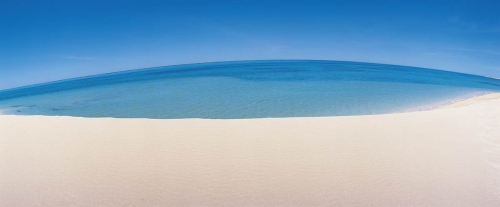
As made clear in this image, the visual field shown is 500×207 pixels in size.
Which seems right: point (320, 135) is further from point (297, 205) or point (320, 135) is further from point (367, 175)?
point (297, 205)

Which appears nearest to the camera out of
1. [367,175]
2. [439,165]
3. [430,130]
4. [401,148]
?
[367,175]

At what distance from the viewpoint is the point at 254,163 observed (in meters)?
3.00

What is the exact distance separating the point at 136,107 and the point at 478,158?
851 cm

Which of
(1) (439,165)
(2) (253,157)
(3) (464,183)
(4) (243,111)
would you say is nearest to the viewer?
(3) (464,183)

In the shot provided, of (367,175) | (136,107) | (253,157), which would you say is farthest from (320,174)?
(136,107)

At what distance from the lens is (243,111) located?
24.5ft

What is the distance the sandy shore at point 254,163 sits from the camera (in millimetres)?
2305

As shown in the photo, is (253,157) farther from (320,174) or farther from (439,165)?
(439,165)

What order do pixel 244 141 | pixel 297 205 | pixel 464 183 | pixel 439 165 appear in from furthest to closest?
1. pixel 244 141
2. pixel 439 165
3. pixel 464 183
4. pixel 297 205

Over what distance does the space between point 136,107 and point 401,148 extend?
25.5 feet

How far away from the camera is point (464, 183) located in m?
2.45

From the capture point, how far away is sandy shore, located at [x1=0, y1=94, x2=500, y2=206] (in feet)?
7.56

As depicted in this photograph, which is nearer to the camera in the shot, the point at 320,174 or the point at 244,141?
the point at 320,174

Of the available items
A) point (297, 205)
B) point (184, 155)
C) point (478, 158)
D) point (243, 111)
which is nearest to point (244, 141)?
point (184, 155)
